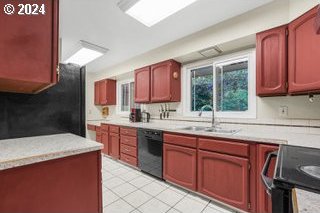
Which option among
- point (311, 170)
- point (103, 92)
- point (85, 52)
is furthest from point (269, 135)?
point (103, 92)

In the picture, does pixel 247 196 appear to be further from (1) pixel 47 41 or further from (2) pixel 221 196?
(1) pixel 47 41

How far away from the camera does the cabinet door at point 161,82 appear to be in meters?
2.78

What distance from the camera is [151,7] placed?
5.75 ft

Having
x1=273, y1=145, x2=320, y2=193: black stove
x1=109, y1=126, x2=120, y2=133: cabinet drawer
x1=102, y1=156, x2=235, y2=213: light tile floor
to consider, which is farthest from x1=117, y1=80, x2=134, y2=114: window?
x1=273, y1=145, x2=320, y2=193: black stove

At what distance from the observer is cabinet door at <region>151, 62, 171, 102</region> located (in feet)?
9.12

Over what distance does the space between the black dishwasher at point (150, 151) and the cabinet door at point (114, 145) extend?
0.72 metres

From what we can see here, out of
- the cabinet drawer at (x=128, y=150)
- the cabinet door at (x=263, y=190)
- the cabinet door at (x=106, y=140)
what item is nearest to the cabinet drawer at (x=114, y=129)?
the cabinet door at (x=106, y=140)

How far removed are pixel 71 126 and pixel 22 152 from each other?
732 mm

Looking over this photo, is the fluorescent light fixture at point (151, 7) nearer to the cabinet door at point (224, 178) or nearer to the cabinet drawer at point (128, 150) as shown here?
the cabinet door at point (224, 178)

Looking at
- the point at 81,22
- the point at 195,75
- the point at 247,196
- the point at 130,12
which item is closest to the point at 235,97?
the point at 195,75

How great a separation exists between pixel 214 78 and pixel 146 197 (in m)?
1.99

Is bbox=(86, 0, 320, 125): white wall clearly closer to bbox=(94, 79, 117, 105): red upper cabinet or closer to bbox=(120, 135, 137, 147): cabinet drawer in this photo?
bbox=(120, 135, 137, 147): cabinet drawer

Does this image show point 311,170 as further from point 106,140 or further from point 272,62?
point 106,140

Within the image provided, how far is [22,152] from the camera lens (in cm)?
89
